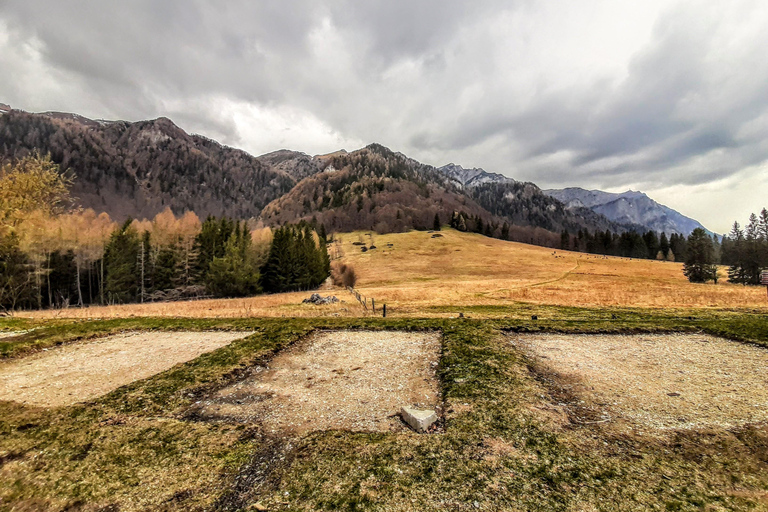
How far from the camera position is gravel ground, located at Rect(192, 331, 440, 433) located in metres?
7.68

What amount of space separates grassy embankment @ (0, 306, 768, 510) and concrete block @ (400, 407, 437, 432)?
1.38 feet

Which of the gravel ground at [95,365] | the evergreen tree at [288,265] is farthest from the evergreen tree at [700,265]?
the gravel ground at [95,365]

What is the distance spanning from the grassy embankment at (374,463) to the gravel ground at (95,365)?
1.08m

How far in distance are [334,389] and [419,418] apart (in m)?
3.39

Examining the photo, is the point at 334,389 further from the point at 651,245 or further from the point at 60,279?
the point at 651,245

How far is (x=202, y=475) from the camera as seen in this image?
5492 mm

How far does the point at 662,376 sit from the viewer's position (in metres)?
10.3

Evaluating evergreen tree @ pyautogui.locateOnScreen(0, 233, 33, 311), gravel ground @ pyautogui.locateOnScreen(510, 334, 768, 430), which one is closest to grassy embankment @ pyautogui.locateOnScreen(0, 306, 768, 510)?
gravel ground @ pyautogui.locateOnScreen(510, 334, 768, 430)

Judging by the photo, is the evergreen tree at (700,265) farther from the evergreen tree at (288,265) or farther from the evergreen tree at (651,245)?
the evergreen tree at (288,265)

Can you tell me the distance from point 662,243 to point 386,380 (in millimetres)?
161738

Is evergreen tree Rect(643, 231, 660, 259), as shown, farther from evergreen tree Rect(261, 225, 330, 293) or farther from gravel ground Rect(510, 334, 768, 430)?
gravel ground Rect(510, 334, 768, 430)

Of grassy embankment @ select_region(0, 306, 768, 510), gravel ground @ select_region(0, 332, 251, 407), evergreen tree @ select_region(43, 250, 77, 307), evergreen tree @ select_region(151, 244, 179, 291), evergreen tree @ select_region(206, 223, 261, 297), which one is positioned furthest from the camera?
evergreen tree @ select_region(151, 244, 179, 291)

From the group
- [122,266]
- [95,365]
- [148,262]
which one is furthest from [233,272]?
[95,365]

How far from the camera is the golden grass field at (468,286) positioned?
32.3 metres
